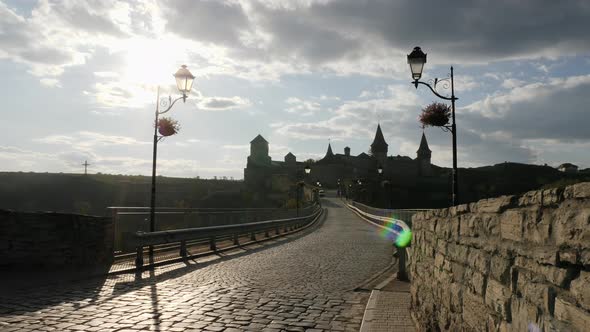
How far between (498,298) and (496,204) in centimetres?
63

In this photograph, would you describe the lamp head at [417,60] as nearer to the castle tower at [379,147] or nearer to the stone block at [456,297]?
the stone block at [456,297]

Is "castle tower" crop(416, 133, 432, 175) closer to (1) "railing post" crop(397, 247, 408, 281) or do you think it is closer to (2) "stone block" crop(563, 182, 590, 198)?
Result: (1) "railing post" crop(397, 247, 408, 281)

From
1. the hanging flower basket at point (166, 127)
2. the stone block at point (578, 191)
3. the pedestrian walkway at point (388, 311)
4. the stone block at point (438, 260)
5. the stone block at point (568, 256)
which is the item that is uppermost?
the hanging flower basket at point (166, 127)

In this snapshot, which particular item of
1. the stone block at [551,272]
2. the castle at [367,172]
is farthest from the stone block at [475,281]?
the castle at [367,172]

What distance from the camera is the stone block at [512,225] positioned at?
117 inches

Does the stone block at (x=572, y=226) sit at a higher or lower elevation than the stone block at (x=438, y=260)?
higher

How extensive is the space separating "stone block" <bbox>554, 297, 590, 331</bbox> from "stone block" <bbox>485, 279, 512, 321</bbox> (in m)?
0.64

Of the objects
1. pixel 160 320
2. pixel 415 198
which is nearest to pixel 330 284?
pixel 160 320

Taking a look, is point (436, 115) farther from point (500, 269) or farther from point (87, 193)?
point (87, 193)

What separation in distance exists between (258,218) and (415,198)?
95378 mm

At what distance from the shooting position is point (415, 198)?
380 feet

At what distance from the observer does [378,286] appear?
31.7 ft

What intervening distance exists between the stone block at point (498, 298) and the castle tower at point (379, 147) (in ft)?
454

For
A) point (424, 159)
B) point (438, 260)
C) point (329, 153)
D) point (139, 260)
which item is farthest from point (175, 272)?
point (329, 153)
